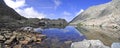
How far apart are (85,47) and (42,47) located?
33.4 feet

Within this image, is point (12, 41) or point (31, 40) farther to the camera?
point (31, 40)

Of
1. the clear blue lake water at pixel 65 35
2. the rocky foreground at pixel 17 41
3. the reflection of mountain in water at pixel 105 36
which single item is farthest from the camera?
the clear blue lake water at pixel 65 35

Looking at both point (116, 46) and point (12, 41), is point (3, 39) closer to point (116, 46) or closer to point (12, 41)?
point (12, 41)

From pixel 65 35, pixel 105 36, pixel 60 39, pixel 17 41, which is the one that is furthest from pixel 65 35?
pixel 17 41

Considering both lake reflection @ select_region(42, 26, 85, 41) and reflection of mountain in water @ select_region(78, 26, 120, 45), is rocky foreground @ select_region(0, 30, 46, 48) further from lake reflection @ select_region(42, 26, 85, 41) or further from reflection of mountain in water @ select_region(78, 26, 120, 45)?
reflection of mountain in water @ select_region(78, 26, 120, 45)

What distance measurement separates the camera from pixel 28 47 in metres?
38.8

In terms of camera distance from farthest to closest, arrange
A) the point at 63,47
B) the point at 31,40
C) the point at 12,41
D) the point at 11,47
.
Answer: the point at 31,40 → the point at 12,41 → the point at 63,47 → the point at 11,47

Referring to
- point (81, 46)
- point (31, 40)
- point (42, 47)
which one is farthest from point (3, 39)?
point (81, 46)

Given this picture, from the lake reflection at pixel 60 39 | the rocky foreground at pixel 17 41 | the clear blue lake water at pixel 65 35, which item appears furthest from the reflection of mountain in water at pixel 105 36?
the rocky foreground at pixel 17 41

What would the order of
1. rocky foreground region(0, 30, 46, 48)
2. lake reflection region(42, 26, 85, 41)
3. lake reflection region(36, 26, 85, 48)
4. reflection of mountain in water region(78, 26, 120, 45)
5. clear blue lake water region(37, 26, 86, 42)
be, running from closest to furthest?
rocky foreground region(0, 30, 46, 48), lake reflection region(36, 26, 85, 48), reflection of mountain in water region(78, 26, 120, 45), clear blue lake water region(37, 26, 86, 42), lake reflection region(42, 26, 85, 41)

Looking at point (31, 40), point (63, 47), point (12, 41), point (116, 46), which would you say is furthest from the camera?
point (31, 40)

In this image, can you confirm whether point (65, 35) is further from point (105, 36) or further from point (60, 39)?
point (60, 39)

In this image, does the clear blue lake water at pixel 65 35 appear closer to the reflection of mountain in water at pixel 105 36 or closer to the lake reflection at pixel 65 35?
the lake reflection at pixel 65 35

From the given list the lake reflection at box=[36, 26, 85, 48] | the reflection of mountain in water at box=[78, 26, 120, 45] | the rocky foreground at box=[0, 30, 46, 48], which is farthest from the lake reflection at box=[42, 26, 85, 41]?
the rocky foreground at box=[0, 30, 46, 48]
